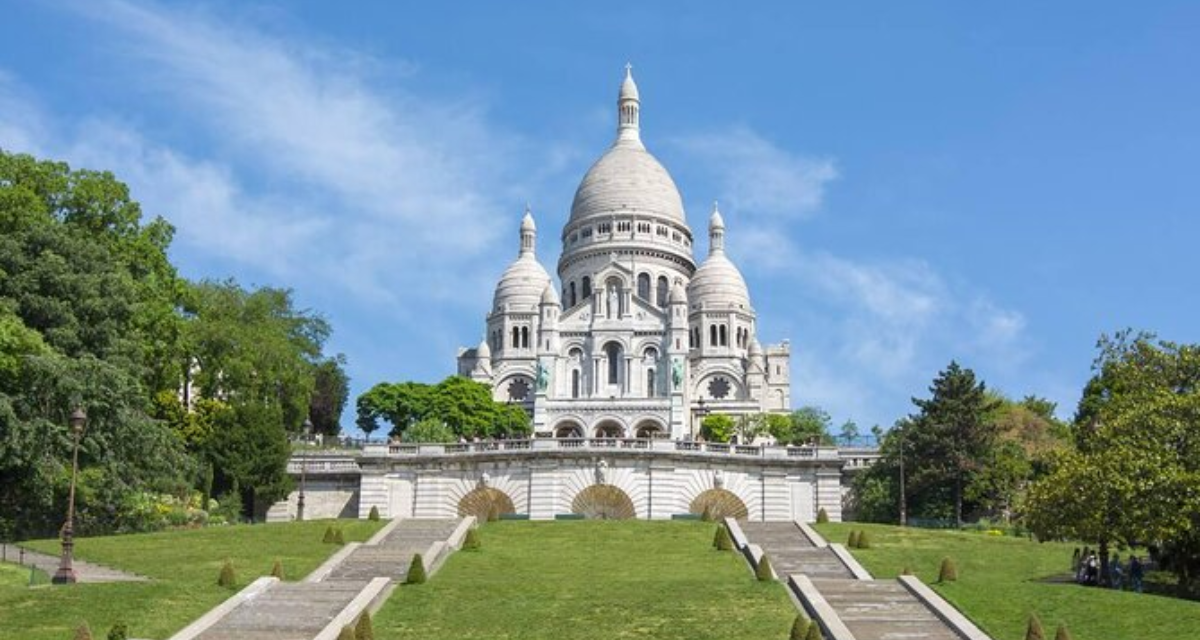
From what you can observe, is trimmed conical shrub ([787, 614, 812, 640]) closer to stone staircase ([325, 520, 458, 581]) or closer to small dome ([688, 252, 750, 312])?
stone staircase ([325, 520, 458, 581])

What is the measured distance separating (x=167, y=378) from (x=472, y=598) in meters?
30.0

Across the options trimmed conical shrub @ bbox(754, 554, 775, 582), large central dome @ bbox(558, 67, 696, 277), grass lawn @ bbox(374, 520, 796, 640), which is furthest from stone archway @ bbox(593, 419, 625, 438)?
trimmed conical shrub @ bbox(754, 554, 775, 582)

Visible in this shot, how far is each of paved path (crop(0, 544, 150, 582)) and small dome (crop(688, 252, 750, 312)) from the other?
9072 centimetres

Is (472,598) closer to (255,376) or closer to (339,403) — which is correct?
(255,376)

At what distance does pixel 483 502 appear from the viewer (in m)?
60.3

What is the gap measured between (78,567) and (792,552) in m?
19.3

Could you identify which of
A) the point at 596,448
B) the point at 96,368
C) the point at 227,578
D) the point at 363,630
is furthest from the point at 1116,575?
the point at 96,368

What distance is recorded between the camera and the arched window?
121625mm

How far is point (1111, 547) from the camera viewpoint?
48.0 m

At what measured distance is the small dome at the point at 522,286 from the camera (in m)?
131

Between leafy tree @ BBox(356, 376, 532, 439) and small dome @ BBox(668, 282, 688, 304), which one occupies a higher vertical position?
small dome @ BBox(668, 282, 688, 304)

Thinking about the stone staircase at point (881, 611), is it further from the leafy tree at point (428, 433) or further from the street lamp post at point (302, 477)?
the leafy tree at point (428, 433)

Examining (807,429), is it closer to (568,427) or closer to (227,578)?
(568,427)

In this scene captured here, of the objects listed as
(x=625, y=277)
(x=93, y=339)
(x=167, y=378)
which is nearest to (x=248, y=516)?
(x=167, y=378)
